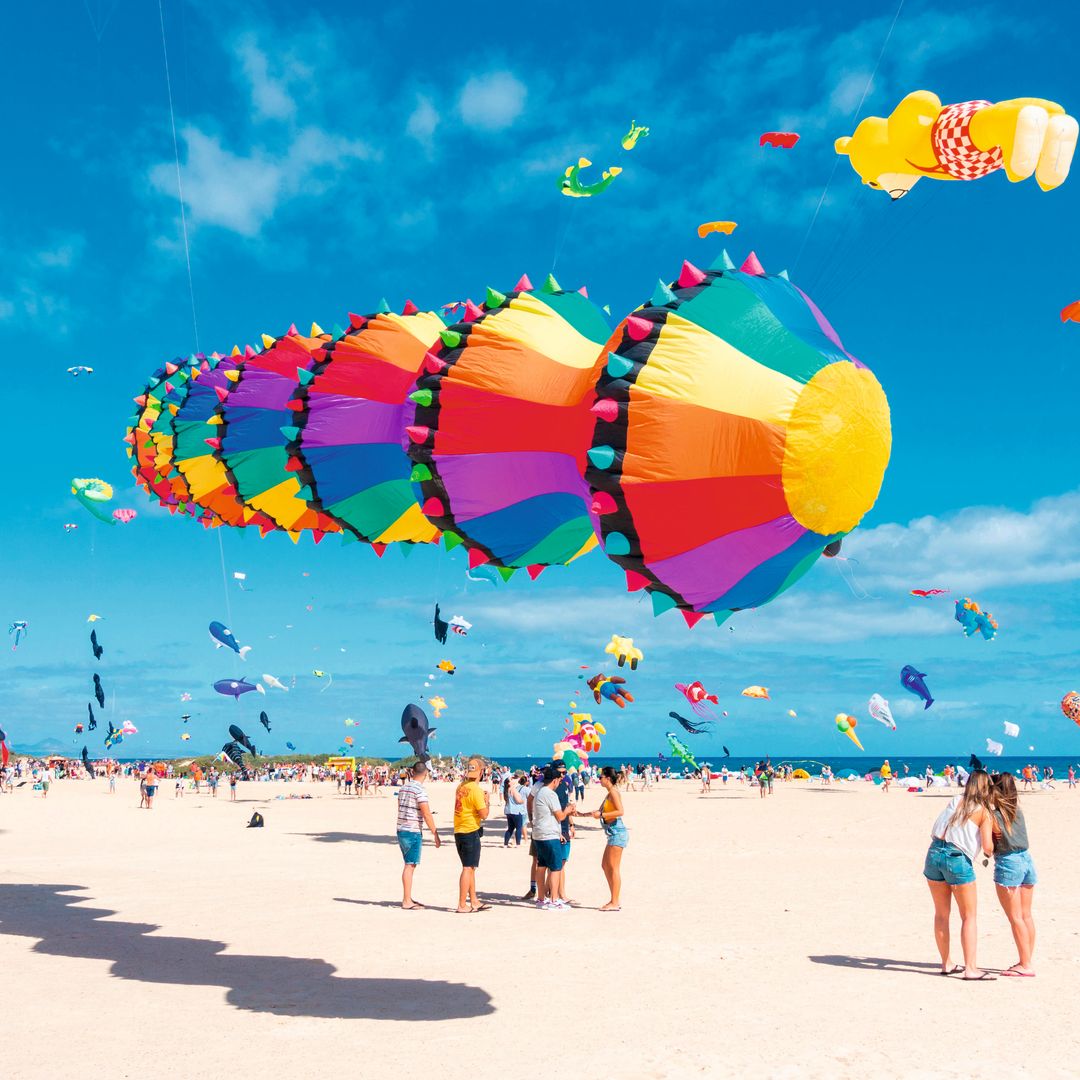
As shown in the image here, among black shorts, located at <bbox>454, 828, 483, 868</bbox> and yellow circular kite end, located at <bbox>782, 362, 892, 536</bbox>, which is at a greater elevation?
yellow circular kite end, located at <bbox>782, 362, 892, 536</bbox>

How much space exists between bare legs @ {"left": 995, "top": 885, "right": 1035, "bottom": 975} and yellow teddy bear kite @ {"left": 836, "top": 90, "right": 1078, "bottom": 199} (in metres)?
5.13

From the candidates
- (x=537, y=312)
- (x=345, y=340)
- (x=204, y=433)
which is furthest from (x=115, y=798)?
(x=537, y=312)

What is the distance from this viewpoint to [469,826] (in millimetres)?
9938

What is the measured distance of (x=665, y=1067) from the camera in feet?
17.9

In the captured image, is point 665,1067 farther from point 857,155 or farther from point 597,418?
point 857,155

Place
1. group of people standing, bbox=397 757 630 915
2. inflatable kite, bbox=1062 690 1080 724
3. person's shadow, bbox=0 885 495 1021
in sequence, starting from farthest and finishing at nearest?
inflatable kite, bbox=1062 690 1080 724, group of people standing, bbox=397 757 630 915, person's shadow, bbox=0 885 495 1021

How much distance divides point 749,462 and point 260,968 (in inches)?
227

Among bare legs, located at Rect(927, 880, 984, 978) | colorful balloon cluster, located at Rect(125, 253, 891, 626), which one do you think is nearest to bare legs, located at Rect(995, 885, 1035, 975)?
bare legs, located at Rect(927, 880, 984, 978)

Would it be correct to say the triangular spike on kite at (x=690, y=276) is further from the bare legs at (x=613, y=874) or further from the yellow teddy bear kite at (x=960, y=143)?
the bare legs at (x=613, y=874)

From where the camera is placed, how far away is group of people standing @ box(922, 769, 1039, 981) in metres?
7.39

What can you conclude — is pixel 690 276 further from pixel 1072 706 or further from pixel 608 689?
pixel 1072 706

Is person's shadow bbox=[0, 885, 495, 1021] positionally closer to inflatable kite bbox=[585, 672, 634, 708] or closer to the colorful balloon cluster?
the colorful balloon cluster

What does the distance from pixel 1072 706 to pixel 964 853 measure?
24.5 meters

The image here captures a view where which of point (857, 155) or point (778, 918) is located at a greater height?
point (857, 155)
